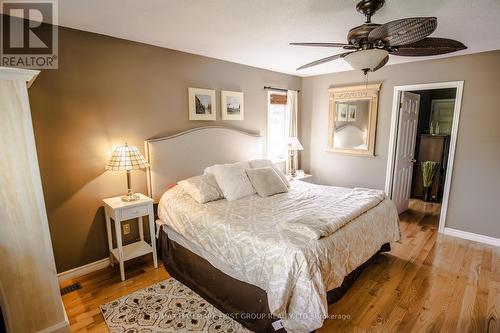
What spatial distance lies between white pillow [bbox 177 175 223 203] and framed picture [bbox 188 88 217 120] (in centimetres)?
95

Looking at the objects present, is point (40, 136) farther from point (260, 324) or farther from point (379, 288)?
point (379, 288)

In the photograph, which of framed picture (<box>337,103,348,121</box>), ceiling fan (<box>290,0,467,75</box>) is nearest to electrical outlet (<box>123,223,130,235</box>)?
ceiling fan (<box>290,0,467,75</box>)

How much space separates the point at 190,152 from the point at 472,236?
392 centimetres

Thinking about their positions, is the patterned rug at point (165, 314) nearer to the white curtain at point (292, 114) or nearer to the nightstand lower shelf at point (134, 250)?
the nightstand lower shelf at point (134, 250)

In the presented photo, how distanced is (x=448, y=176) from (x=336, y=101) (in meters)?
2.03

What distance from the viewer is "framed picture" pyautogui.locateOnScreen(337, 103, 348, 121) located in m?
4.50

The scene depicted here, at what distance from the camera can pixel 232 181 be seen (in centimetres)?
297

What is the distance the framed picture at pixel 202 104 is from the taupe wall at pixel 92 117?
0.44 ft

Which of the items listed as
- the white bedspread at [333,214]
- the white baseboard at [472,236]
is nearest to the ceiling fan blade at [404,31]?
the white bedspread at [333,214]

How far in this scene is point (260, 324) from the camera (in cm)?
190

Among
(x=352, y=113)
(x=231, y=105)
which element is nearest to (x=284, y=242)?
(x=231, y=105)

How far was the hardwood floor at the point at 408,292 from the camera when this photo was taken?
202 cm

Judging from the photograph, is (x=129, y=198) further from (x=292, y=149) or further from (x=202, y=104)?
(x=292, y=149)

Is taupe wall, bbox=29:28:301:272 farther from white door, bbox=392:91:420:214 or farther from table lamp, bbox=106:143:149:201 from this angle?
white door, bbox=392:91:420:214
